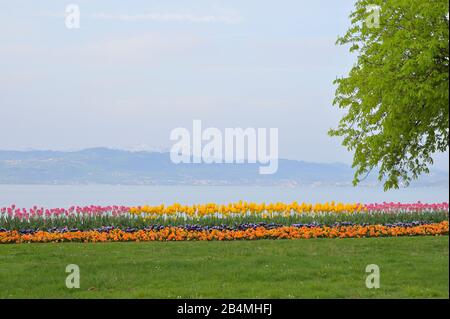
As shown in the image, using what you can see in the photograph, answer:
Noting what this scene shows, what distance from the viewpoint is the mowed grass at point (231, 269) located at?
1162 centimetres

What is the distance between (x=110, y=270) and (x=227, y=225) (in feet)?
24.8

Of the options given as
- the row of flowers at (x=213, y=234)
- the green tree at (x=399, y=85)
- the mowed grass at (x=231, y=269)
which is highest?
the green tree at (x=399, y=85)

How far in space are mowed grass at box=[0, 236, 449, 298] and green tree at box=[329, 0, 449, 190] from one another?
335 centimetres

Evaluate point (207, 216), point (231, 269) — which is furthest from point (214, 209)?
point (231, 269)

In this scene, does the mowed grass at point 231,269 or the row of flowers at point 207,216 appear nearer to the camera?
the mowed grass at point 231,269

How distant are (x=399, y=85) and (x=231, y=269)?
6550mm

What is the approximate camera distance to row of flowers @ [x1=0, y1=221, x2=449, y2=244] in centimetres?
1894

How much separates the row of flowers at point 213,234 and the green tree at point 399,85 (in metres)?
1.98

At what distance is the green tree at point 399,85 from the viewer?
1579 cm

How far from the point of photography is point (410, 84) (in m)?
15.6

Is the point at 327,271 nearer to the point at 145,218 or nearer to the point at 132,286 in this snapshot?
the point at 132,286

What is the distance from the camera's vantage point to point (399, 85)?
1577 cm

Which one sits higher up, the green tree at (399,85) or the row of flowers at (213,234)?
the green tree at (399,85)
